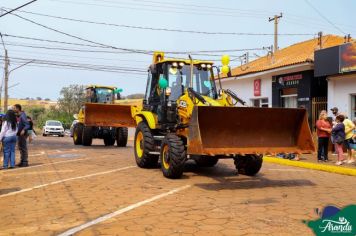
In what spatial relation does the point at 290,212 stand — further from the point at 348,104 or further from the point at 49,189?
the point at 348,104

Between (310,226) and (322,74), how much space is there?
12.9 metres

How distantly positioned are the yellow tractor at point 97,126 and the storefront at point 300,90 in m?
7.78

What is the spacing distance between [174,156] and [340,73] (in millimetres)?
10140

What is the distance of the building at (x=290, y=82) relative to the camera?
1920 cm

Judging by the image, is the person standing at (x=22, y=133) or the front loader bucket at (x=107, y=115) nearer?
the person standing at (x=22, y=133)

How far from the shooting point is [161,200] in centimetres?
749

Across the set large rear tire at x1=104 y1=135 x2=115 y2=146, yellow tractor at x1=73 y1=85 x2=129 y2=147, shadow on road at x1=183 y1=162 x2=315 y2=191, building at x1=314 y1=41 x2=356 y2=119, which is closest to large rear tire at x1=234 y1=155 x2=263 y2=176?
shadow on road at x1=183 y1=162 x2=315 y2=191

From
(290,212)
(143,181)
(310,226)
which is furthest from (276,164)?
(310,226)

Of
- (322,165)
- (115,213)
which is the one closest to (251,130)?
(115,213)

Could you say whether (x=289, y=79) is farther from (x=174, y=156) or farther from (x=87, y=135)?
(x=174, y=156)

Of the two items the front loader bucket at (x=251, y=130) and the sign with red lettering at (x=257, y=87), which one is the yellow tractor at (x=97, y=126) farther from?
the front loader bucket at (x=251, y=130)

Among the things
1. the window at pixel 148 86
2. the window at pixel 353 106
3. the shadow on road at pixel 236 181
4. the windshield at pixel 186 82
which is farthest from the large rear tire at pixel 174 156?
the window at pixel 353 106

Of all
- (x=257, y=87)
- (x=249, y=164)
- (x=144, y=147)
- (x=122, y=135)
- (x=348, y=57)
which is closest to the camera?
(x=249, y=164)

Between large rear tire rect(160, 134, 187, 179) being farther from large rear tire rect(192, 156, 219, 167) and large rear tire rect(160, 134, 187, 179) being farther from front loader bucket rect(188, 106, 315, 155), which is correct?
large rear tire rect(192, 156, 219, 167)
